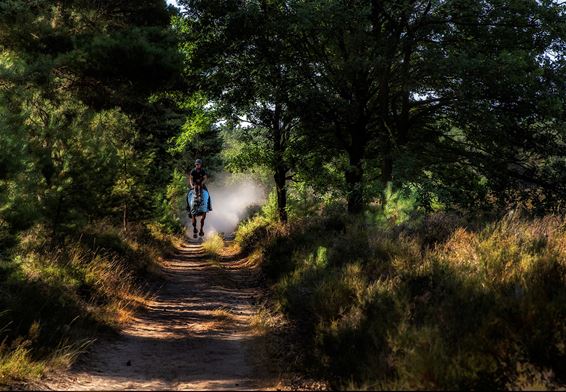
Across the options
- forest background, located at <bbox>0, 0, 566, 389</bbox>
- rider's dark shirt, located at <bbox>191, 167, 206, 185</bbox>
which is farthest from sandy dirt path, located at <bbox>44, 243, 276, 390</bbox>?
rider's dark shirt, located at <bbox>191, 167, 206, 185</bbox>

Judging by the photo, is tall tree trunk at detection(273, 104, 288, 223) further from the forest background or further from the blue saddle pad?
the blue saddle pad

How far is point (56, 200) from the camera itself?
10.9 m

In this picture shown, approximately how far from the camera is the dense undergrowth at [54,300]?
6793 millimetres

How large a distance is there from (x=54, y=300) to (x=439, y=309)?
659 cm

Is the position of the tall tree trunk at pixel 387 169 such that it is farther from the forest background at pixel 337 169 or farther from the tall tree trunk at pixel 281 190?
the tall tree trunk at pixel 281 190

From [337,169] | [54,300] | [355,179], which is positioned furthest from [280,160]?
[54,300]

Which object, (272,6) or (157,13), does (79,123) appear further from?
(272,6)

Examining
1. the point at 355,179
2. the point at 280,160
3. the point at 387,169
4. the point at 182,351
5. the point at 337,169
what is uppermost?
the point at 280,160

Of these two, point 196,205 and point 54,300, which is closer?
point 54,300

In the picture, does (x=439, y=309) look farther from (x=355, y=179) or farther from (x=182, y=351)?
(x=355, y=179)

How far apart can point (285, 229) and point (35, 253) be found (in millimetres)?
8892

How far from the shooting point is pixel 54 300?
8.62m

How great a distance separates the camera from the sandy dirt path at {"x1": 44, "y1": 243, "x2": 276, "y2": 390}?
21.0 ft

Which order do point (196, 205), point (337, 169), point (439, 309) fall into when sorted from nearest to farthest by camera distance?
point (439, 309) → point (196, 205) → point (337, 169)
